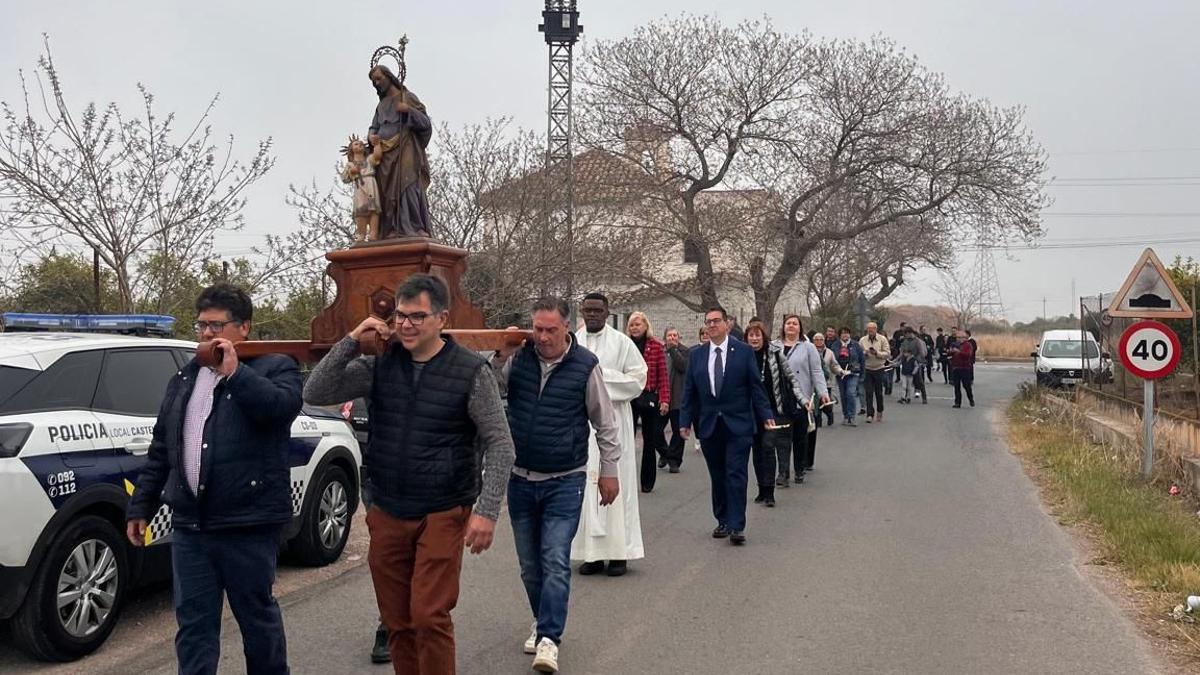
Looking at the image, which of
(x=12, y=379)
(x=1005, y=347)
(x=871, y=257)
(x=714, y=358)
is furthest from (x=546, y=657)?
(x=1005, y=347)

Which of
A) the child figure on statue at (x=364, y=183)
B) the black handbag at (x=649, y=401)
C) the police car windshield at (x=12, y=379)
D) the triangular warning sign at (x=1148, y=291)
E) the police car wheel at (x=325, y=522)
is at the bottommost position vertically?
the police car wheel at (x=325, y=522)

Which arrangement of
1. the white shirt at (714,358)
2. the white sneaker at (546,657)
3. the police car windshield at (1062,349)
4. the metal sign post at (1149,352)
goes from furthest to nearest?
the police car windshield at (1062,349) < the metal sign post at (1149,352) < the white shirt at (714,358) < the white sneaker at (546,657)

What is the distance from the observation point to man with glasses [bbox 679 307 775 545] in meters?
8.42

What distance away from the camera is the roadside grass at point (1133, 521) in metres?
6.33

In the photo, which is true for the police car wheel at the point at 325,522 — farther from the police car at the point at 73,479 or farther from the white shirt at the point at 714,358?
the white shirt at the point at 714,358

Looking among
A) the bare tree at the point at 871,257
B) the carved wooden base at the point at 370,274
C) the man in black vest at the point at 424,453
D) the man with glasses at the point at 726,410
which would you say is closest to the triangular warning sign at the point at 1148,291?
the man with glasses at the point at 726,410

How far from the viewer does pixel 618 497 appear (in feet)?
24.0

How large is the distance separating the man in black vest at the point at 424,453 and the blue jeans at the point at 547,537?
114cm

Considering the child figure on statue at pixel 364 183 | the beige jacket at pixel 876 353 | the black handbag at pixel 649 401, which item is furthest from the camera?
the beige jacket at pixel 876 353

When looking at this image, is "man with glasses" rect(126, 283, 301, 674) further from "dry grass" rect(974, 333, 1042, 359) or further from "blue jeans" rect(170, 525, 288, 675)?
"dry grass" rect(974, 333, 1042, 359)

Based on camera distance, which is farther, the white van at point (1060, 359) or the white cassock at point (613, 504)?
the white van at point (1060, 359)

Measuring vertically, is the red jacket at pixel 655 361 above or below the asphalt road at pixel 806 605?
above

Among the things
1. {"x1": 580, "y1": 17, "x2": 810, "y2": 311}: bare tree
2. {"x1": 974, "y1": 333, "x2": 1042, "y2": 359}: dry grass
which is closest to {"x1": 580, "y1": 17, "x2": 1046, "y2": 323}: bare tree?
{"x1": 580, "y1": 17, "x2": 810, "y2": 311}: bare tree

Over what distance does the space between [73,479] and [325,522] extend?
8.57 feet
